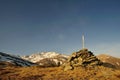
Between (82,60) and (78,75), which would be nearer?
(78,75)

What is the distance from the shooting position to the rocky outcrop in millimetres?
53559

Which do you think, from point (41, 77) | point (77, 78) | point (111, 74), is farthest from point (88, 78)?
point (41, 77)

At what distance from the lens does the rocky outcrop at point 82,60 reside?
53559 millimetres

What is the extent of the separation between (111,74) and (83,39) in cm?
1532

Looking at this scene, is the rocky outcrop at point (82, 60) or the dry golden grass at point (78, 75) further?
the rocky outcrop at point (82, 60)

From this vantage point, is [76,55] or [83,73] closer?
[83,73]

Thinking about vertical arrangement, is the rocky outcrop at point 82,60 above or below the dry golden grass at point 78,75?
above

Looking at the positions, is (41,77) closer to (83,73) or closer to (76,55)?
(83,73)

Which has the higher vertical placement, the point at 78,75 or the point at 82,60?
the point at 82,60

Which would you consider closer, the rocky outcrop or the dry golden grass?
the dry golden grass

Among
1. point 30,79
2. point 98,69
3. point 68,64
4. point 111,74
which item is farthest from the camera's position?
point 68,64

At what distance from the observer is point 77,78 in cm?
4278

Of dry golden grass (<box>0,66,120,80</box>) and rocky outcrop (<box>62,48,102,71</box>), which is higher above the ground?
rocky outcrop (<box>62,48,102,71</box>)

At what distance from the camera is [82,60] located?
53.9 metres
